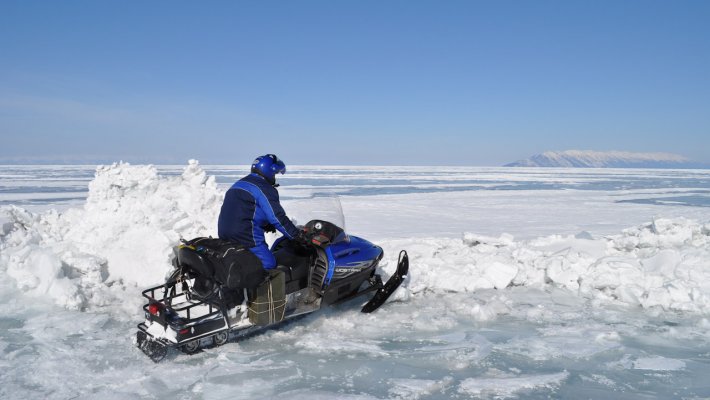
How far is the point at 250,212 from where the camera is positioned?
3.92 m

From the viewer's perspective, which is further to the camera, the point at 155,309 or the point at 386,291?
the point at 386,291

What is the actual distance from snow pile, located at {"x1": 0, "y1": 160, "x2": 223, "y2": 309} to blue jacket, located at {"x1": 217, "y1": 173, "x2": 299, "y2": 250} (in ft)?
6.91

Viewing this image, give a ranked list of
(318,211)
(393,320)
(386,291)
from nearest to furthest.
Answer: (393,320)
(318,211)
(386,291)

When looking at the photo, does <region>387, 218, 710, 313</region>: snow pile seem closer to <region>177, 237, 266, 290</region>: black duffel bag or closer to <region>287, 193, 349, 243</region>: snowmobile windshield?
<region>287, 193, 349, 243</region>: snowmobile windshield

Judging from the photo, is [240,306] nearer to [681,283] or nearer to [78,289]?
[78,289]

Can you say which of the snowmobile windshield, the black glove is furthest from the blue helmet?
the snowmobile windshield

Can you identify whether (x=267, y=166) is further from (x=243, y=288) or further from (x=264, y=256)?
(x=243, y=288)

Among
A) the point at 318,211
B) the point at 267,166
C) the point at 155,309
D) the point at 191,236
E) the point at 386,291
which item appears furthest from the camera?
the point at 191,236

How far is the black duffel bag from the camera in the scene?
3664mm

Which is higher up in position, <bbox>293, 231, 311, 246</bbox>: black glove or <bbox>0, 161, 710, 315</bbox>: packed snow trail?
<bbox>293, 231, 311, 246</bbox>: black glove

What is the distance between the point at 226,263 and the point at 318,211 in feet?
4.38

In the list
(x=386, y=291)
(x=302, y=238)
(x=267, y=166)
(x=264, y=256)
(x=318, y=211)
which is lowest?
(x=386, y=291)

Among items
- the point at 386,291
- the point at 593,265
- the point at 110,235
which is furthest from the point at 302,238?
the point at 593,265

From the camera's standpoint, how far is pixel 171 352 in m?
3.84
